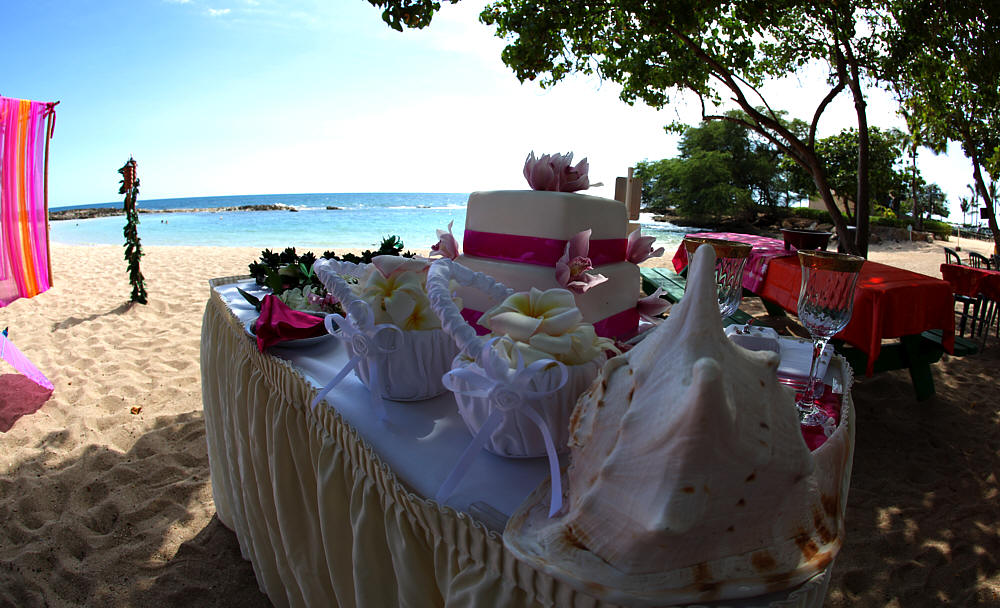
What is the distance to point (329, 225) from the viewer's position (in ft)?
97.0

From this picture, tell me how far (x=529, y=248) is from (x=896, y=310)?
2755 mm

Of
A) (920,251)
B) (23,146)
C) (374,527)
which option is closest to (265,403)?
(374,527)

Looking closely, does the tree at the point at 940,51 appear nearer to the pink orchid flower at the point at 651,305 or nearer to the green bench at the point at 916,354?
the green bench at the point at 916,354

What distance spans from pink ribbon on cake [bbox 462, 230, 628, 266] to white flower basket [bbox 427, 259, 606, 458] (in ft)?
1.40

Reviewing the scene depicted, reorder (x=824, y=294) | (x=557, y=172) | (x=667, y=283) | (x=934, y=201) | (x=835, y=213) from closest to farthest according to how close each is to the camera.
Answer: (x=824, y=294)
(x=557, y=172)
(x=667, y=283)
(x=835, y=213)
(x=934, y=201)

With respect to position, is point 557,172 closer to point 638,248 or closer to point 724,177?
point 638,248

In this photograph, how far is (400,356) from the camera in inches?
36.4

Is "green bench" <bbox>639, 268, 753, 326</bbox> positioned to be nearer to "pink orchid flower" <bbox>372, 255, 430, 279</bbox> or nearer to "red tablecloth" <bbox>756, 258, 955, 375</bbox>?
"red tablecloth" <bbox>756, 258, 955, 375</bbox>

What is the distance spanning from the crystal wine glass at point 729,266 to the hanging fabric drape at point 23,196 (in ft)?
15.8

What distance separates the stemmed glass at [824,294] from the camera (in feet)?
3.43

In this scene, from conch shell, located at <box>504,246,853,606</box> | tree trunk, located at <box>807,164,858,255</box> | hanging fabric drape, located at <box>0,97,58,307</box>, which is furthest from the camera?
tree trunk, located at <box>807,164,858,255</box>

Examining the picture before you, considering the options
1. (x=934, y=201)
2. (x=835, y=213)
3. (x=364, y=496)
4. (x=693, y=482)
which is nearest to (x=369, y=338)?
(x=364, y=496)

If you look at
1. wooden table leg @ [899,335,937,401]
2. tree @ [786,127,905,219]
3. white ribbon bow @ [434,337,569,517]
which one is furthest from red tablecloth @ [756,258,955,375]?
tree @ [786,127,905,219]

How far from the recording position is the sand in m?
1.83
